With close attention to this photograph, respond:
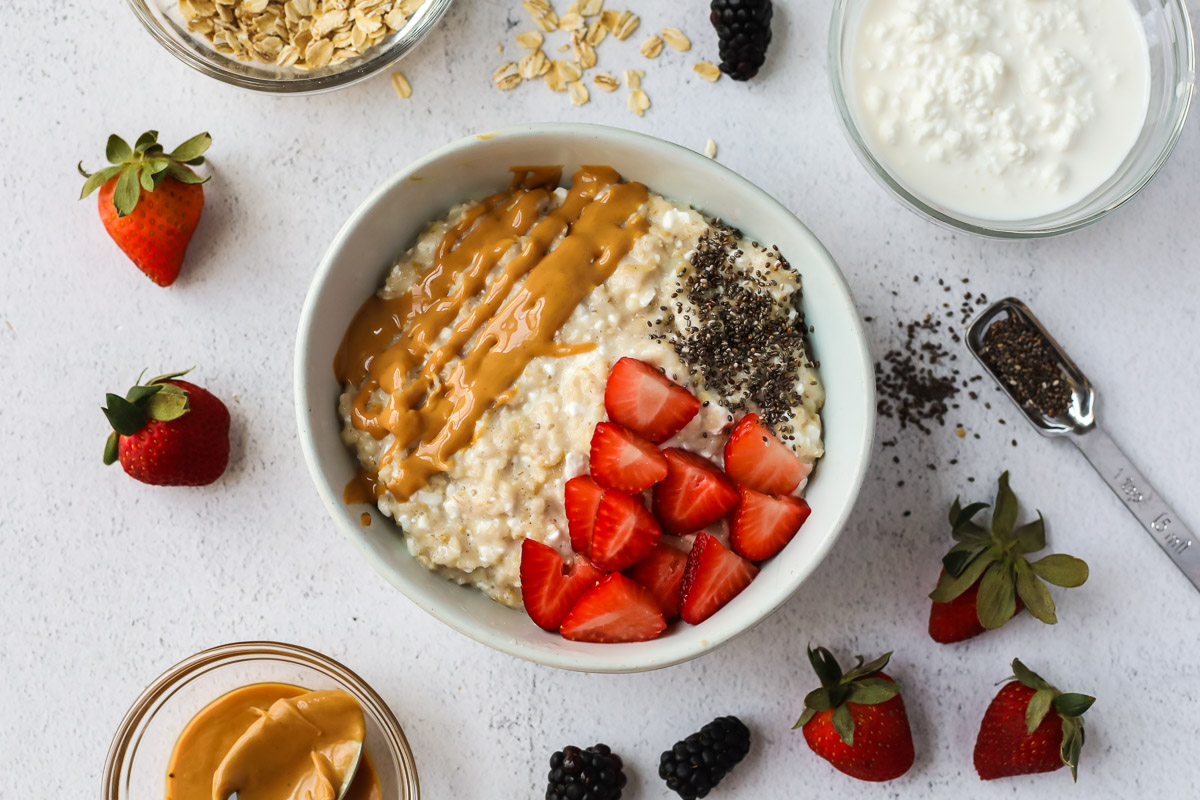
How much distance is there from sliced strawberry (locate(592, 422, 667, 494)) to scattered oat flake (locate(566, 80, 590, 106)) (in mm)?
773

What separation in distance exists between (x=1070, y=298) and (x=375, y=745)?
5.79 feet

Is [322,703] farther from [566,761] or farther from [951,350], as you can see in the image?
[951,350]

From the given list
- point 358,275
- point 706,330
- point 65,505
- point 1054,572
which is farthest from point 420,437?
point 1054,572

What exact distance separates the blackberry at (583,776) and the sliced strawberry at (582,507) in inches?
20.0

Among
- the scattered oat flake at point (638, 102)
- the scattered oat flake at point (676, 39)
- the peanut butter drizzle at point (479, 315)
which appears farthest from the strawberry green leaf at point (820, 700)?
the scattered oat flake at point (676, 39)

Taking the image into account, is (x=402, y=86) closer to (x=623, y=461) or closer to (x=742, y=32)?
(x=742, y=32)

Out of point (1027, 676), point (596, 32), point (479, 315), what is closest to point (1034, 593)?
point (1027, 676)

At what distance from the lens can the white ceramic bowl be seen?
1.65 metres

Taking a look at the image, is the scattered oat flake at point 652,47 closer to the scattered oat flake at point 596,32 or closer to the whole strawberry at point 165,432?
the scattered oat flake at point 596,32

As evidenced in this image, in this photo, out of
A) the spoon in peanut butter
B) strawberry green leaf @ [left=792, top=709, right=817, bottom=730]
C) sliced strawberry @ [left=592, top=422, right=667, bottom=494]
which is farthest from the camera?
strawberry green leaf @ [left=792, top=709, right=817, bottom=730]

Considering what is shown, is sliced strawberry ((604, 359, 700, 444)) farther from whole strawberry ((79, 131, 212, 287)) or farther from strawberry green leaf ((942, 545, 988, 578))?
whole strawberry ((79, 131, 212, 287))

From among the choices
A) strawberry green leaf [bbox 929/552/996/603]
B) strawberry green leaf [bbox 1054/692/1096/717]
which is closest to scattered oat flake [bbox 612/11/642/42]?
strawberry green leaf [bbox 929/552/996/603]

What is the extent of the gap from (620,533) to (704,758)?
57 cm

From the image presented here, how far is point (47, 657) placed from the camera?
203 centimetres
